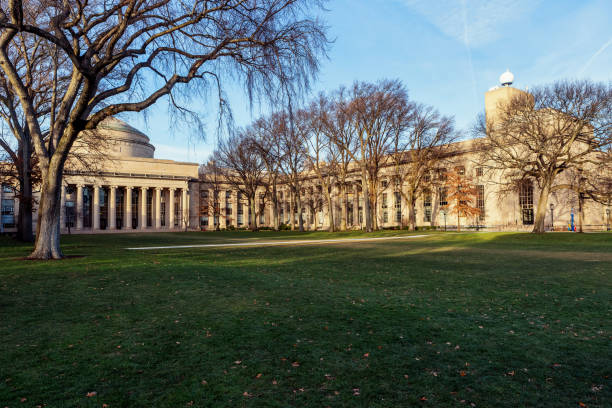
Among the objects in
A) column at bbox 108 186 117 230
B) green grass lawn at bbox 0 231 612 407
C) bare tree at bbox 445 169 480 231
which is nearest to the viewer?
green grass lawn at bbox 0 231 612 407

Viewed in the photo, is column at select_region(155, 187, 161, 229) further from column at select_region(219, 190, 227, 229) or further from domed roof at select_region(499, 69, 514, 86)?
domed roof at select_region(499, 69, 514, 86)

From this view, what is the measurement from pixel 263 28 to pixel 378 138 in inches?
1184

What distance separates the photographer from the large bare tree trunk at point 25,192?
2191 centimetres

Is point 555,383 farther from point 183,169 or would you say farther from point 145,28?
point 183,169

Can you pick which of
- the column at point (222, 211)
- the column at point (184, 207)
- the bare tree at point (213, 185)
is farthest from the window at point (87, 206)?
the column at point (222, 211)

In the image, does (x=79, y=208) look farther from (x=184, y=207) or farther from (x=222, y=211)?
(x=222, y=211)

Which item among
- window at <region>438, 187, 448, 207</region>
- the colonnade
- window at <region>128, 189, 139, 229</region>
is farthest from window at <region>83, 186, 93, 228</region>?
window at <region>438, 187, 448, 207</region>

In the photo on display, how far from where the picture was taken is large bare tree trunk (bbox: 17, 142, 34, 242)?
862 inches

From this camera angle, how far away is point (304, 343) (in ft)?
16.7

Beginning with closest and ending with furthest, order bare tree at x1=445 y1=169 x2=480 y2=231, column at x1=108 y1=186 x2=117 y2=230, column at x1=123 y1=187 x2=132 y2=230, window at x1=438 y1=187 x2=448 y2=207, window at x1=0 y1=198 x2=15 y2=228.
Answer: bare tree at x1=445 y1=169 x2=480 y2=231 < window at x1=438 y1=187 x2=448 y2=207 < window at x1=0 y1=198 x2=15 y2=228 < column at x1=108 y1=186 x2=117 y2=230 < column at x1=123 y1=187 x2=132 y2=230

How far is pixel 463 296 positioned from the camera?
8.25 m

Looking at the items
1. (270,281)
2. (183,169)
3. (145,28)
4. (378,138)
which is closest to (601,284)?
(270,281)

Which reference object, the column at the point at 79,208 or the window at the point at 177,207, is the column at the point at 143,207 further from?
the column at the point at 79,208

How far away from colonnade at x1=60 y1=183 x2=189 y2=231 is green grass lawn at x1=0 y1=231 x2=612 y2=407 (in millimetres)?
73940
